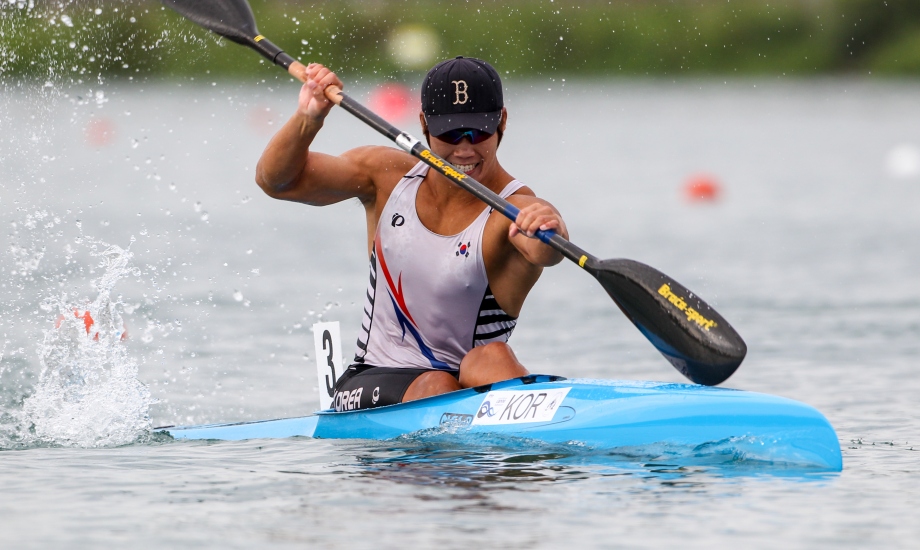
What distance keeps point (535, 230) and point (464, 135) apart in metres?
0.60

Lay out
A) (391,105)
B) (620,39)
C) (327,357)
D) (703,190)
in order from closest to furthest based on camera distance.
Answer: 1. (327,357)
2. (703,190)
3. (391,105)
4. (620,39)

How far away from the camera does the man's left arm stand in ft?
16.6

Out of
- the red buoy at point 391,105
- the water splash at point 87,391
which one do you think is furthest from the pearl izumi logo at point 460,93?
the red buoy at point 391,105

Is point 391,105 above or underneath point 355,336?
above

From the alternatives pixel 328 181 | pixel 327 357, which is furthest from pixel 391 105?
pixel 328 181

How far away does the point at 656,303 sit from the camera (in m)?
5.33

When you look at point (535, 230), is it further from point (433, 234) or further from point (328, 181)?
point (328, 181)

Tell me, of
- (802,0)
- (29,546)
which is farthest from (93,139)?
(802,0)

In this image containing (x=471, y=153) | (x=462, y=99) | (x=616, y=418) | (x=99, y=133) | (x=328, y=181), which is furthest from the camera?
(x=99, y=133)

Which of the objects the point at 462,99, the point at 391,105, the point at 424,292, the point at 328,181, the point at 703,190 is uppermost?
the point at 391,105

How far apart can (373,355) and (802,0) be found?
3973 centimetres

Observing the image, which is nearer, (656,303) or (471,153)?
(656,303)

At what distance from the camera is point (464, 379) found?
18.2ft

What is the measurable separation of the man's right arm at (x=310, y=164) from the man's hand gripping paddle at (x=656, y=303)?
8cm
